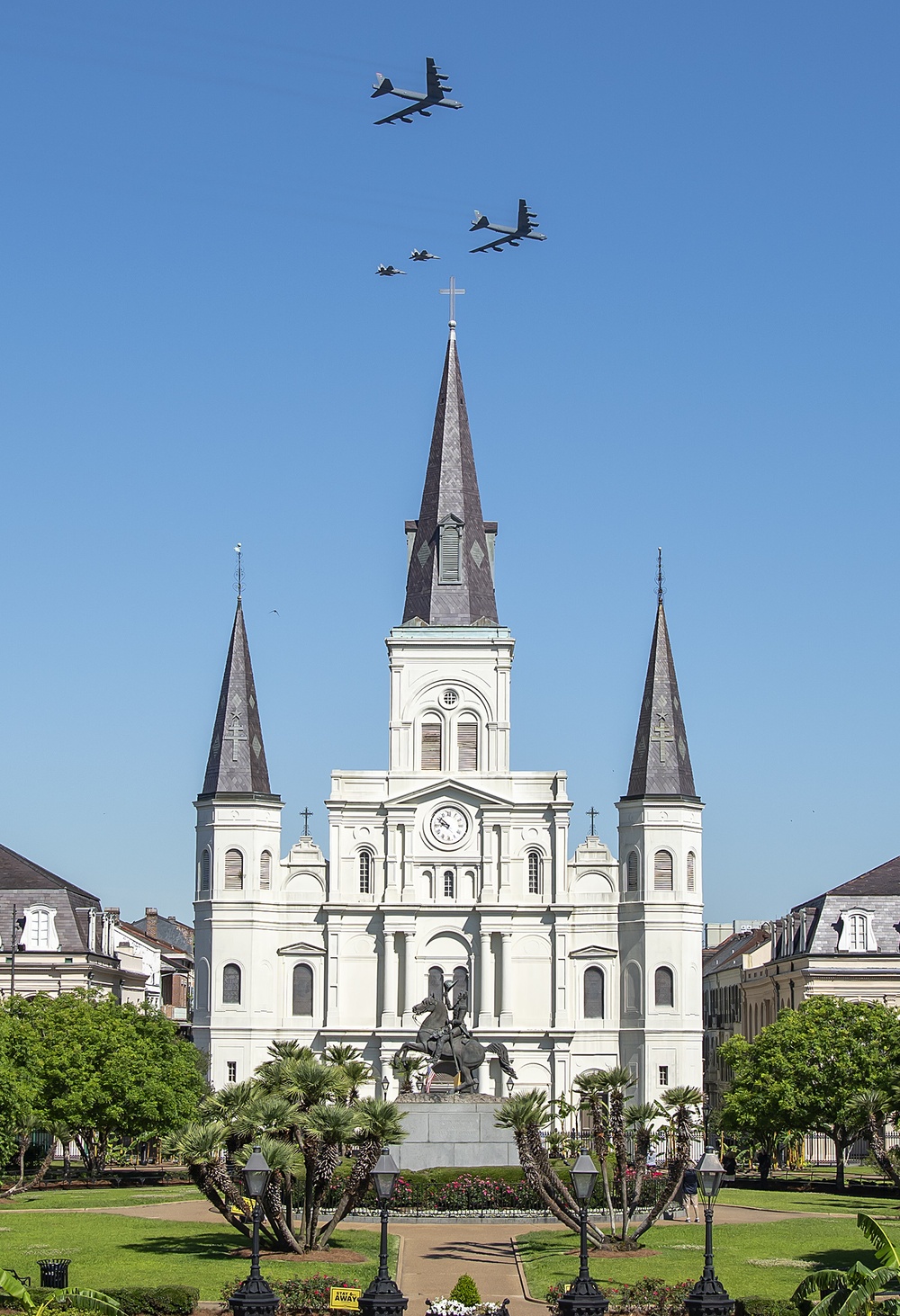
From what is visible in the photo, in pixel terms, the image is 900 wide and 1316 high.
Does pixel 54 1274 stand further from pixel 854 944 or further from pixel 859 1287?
pixel 854 944

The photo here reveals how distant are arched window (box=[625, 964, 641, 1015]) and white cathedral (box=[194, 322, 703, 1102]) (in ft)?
0.34

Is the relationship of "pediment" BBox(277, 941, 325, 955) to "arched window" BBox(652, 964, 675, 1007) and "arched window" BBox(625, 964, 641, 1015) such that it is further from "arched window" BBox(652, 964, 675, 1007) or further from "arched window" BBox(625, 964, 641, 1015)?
"arched window" BBox(652, 964, 675, 1007)

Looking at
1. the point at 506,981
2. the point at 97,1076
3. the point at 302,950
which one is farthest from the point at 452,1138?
the point at 302,950

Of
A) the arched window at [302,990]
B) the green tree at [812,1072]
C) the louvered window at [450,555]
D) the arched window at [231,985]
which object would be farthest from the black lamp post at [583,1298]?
the louvered window at [450,555]

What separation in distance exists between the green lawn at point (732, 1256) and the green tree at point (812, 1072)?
22.2 meters

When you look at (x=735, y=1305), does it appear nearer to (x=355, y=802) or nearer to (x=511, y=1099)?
(x=511, y=1099)

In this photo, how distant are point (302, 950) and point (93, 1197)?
41419mm

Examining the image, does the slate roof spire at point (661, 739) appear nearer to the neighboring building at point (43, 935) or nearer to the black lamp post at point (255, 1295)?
the neighboring building at point (43, 935)

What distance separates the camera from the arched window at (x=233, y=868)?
102625mm

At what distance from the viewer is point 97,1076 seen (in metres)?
70.2

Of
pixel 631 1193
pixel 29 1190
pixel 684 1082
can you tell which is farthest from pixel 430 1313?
pixel 684 1082

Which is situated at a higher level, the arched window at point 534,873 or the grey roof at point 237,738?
the grey roof at point 237,738

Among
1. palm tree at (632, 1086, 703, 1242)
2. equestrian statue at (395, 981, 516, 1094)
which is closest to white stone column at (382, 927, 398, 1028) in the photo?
equestrian statue at (395, 981, 516, 1094)

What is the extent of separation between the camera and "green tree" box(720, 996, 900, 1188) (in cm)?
7431
